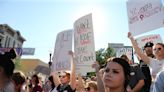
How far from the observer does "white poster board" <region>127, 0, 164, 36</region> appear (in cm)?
705

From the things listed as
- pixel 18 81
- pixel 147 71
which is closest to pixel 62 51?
pixel 147 71

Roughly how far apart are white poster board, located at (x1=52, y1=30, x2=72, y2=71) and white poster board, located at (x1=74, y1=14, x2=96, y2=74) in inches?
16.1

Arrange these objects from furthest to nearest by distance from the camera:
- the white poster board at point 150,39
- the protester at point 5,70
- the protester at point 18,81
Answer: the white poster board at point 150,39, the protester at point 18,81, the protester at point 5,70

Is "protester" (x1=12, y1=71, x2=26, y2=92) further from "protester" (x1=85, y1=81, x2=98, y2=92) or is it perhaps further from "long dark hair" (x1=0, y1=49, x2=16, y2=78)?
"protester" (x1=85, y1=81, x2=98, y2=92)

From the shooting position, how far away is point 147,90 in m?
5.20

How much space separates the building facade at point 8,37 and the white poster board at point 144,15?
164 ft

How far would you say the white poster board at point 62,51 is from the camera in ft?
23.1

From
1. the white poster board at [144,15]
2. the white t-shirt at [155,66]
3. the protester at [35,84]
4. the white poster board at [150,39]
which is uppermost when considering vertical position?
the white poster board at [144,15]

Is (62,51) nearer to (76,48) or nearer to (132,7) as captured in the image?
(76,48)

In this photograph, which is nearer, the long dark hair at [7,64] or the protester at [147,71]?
the long dark hair at [7,64]

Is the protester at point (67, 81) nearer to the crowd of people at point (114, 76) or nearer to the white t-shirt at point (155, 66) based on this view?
the crowd of people at point (114, 76)

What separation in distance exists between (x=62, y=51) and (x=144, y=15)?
2.19 m

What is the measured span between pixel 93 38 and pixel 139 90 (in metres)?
1.90

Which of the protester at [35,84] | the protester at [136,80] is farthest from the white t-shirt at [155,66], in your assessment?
the protester at [35,84]
